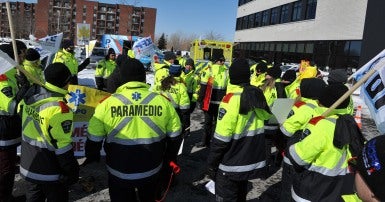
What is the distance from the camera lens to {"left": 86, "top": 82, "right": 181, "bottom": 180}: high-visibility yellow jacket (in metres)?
3.36

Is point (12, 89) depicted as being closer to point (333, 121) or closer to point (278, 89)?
point (333, 121)

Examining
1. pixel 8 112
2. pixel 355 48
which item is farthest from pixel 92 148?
pixel 355 48

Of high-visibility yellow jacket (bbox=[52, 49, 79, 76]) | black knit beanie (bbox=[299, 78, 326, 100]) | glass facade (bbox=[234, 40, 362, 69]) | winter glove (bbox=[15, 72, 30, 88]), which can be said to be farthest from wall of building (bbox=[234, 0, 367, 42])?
winter glove (bbox=[15, 72, 30, 88])

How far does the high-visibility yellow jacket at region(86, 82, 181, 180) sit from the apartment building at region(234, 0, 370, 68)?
27260 mm

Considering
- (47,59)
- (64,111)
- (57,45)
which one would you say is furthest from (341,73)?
(47,59)

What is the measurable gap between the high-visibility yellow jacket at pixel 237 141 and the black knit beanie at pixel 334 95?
0.78m

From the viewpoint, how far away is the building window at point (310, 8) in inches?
1397

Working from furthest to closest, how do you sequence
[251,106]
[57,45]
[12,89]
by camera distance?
1. [57,45]
2. [12,89]
3. [251,106]

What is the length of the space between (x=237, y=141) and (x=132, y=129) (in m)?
1.27

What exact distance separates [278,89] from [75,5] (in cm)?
11734

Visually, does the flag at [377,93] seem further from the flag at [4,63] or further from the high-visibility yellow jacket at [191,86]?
the high-visibility yellow jacket at [191,86]

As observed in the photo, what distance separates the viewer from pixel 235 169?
4094 mm

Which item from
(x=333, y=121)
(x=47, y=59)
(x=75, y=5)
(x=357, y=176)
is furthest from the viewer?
(x=75, y=5)

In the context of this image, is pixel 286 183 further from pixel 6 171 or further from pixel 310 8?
pixel 310 8
